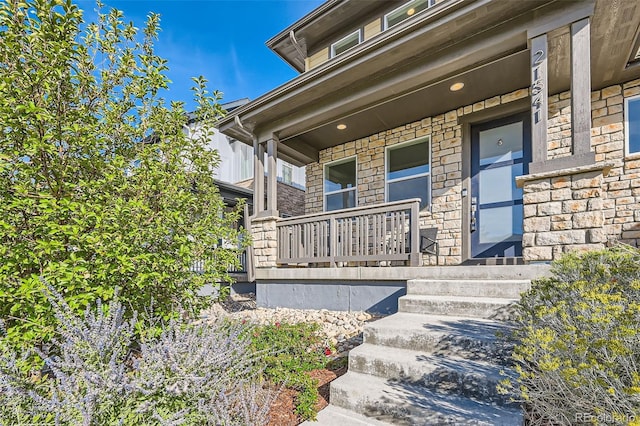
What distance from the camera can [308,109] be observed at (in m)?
5.35

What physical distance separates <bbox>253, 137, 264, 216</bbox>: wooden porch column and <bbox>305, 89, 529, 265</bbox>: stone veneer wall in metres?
2.07

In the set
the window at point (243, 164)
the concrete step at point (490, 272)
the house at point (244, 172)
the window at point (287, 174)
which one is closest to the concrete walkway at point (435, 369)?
the concrete step at point (490, 272)

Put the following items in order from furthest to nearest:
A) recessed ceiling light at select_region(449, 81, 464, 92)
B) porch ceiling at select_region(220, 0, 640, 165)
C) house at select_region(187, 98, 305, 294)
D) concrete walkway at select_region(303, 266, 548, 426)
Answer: house at select_region(187, 98, 305, 294) → recessed ceiling light at select_region(449, 81, 464, 92) → porch ceiling at select_region(220, 0, 640, 165) → concrete walkway at select_region(303, 266, 548, 426)

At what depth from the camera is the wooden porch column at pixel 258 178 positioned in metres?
5.85

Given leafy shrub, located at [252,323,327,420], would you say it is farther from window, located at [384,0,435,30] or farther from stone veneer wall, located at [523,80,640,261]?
window, located at [384,0,435,30]

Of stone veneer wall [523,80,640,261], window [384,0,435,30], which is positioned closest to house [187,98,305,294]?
window [384,0,435,30]

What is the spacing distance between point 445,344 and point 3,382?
8.26 feet

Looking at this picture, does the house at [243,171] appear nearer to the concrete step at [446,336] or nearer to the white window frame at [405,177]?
the white window frame at [405,177]

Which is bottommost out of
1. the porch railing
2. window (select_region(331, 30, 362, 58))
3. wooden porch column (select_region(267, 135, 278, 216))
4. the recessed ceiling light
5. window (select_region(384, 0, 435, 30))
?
the porch railing

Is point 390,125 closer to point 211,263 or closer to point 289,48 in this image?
point 289,48

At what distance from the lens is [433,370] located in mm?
2006

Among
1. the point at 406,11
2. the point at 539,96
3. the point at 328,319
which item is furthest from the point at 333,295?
the point at 406,11

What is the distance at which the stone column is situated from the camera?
550 centimetres

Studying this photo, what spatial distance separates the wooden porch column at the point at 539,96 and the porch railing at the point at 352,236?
57.2 inches
